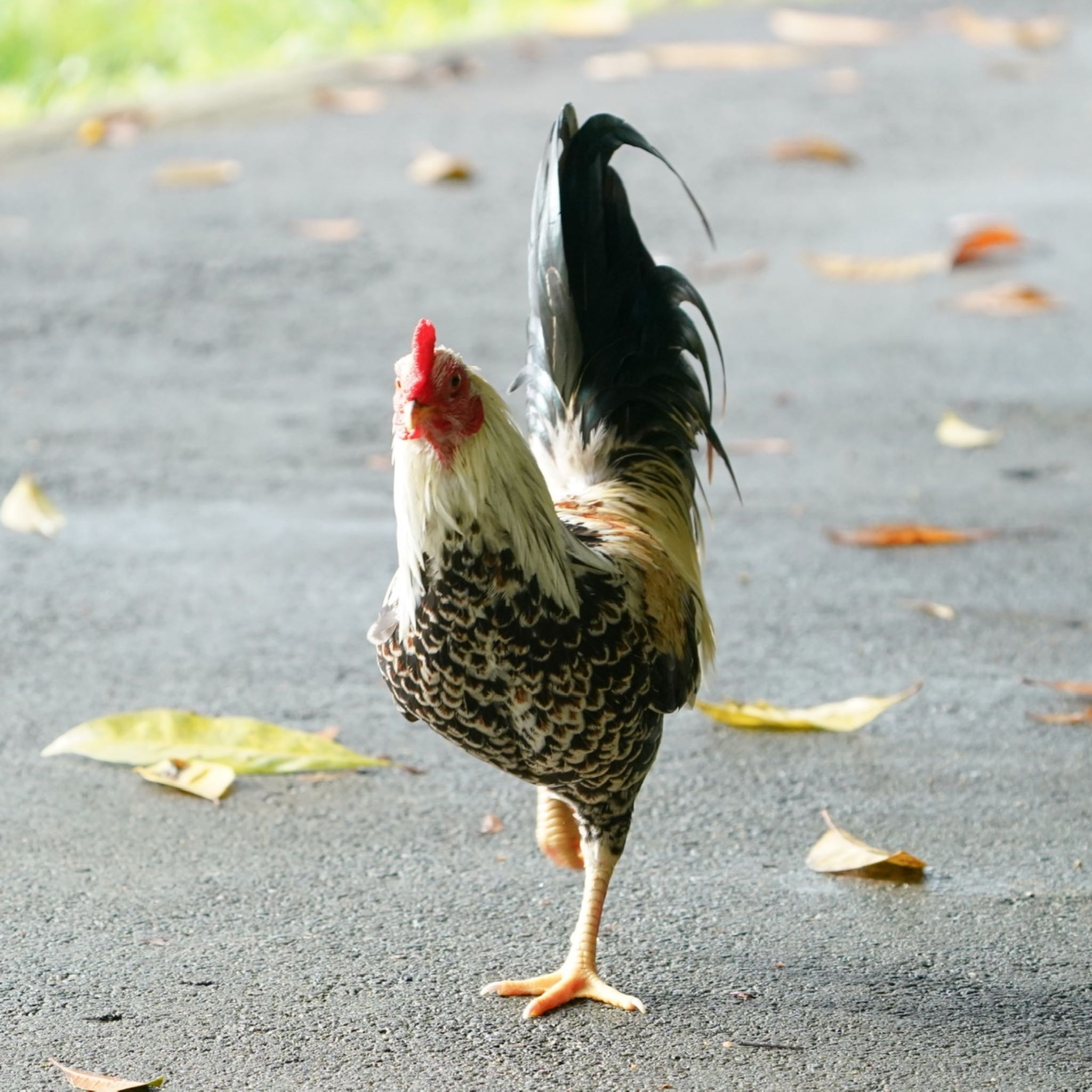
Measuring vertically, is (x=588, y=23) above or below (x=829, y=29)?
above

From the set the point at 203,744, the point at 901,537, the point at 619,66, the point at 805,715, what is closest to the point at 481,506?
the point at 203,744

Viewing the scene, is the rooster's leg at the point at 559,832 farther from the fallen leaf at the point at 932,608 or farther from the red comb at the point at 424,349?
the fallen leaf at the point at 932,608

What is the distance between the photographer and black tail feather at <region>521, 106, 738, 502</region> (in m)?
3.86

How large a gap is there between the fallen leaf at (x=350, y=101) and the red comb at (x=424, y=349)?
7.85m

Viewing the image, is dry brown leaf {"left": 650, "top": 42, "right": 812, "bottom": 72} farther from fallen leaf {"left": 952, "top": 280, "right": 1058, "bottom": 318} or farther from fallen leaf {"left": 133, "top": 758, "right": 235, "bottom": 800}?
fallen leaf {"left": 133, "top": 758, "right": 235, "bottom": 800}

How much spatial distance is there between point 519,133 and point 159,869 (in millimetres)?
7067

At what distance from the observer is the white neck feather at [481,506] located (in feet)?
9.84

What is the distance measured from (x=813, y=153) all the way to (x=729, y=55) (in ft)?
8.29

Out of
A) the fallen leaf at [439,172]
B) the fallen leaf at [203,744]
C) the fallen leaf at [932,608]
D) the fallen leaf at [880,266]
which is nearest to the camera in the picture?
the fallen leaf at [203,744]

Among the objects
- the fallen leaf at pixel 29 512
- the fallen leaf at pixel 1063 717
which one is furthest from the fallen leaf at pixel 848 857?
the fallen leaf at pixel 29 512

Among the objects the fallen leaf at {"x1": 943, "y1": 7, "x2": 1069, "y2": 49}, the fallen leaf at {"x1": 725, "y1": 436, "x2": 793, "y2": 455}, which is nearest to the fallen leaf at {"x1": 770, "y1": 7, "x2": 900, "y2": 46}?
the fallen leaf at {"x1": 943, "y1": 7, "x2": 1069, "y2": 49}

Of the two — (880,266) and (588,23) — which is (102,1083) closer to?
(880,266)

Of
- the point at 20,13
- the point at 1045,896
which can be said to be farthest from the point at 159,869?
the point at 20,13

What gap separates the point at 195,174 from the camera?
899cm
